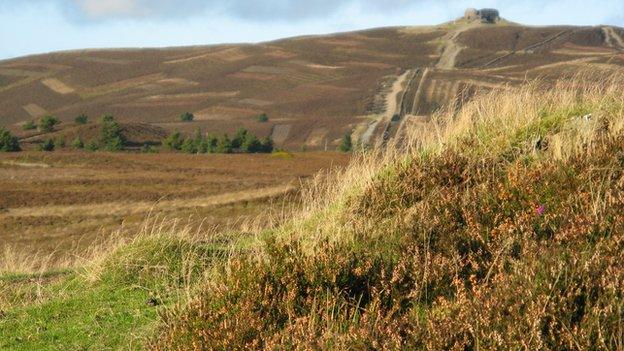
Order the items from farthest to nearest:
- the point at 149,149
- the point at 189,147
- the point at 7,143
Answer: the point at 149,149
the point at 189,147
the point at 7,143

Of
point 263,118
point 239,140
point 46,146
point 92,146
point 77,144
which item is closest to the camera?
point 46,146

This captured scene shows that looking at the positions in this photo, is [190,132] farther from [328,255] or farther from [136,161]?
[328,255]

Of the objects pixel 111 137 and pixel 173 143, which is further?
pixel 111 137

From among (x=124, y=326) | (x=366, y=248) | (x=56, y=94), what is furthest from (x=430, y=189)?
(x=56, y=94)

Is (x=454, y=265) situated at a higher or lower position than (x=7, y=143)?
higher

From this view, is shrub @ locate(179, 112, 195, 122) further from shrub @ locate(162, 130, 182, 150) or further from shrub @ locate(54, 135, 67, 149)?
shrub @ locate(162, 130, 182, 150)

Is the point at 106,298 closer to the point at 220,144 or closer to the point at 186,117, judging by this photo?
the point at 220,144

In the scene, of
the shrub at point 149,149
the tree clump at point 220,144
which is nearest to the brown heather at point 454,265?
the tree clump at point 220,144

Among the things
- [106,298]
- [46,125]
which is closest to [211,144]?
[46,125]

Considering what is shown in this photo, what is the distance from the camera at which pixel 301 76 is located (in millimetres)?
139750

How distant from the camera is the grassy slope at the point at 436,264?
13.2 ft

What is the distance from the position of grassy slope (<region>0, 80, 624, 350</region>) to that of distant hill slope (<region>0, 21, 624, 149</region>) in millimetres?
68620

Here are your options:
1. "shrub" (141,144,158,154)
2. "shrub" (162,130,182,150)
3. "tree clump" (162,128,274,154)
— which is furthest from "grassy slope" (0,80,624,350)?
"shrub" (162,130,182,150)

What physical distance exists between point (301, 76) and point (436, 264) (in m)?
136
